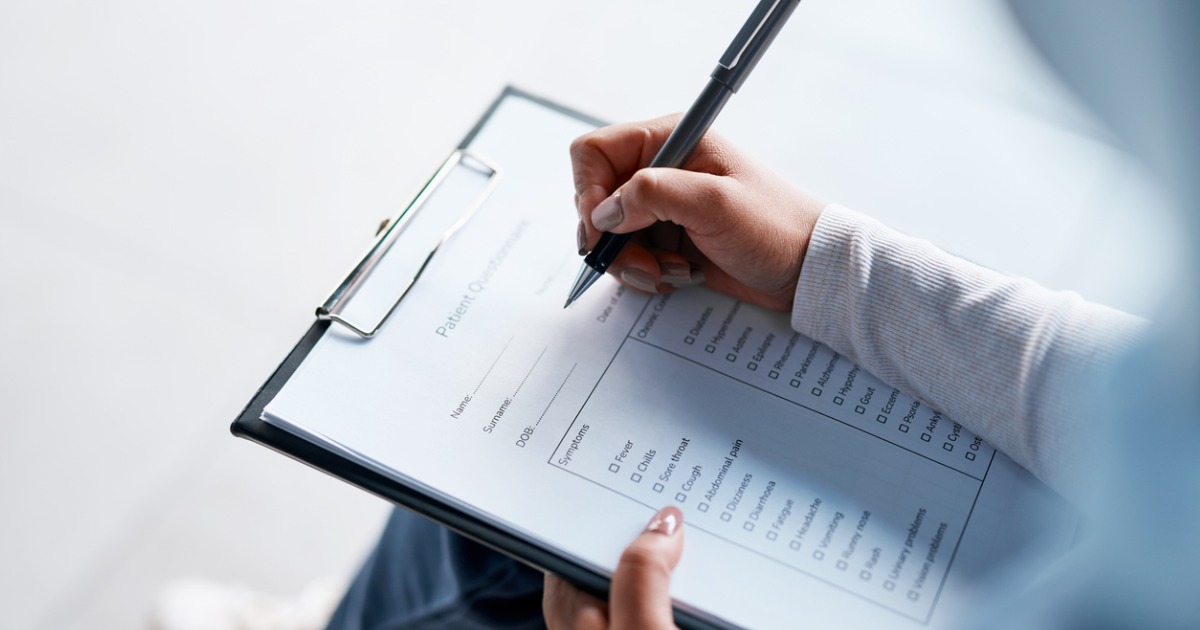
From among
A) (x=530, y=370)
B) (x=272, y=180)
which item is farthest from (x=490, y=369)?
(x=272, y=180)

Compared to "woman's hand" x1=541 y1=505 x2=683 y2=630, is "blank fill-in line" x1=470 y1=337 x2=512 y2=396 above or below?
above

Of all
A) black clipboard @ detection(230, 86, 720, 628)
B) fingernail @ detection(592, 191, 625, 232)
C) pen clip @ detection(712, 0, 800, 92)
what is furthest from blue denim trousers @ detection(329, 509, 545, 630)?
pen clip @ detection(712, 0, 800, 92)

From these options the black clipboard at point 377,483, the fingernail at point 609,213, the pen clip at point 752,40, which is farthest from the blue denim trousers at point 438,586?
the pen clip at point 752,40

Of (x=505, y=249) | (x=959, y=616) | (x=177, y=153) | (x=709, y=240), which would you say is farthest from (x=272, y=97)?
(x=959, y=616)

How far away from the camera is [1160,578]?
0.41m

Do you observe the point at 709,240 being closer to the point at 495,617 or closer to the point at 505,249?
the point at 505,249

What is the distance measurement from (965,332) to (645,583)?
0.23 metres

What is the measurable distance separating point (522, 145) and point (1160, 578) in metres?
0.48

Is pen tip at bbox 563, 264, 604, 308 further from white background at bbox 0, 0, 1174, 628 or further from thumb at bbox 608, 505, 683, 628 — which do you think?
white background at bbox 0, 0, 1174, 628

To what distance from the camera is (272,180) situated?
1.31m

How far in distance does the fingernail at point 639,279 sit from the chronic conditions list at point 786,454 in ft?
0.08

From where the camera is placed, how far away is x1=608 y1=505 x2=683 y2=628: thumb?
47cm

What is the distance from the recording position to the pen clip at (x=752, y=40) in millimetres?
562

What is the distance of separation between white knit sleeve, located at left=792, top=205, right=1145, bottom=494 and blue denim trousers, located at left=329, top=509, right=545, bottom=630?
251mm
